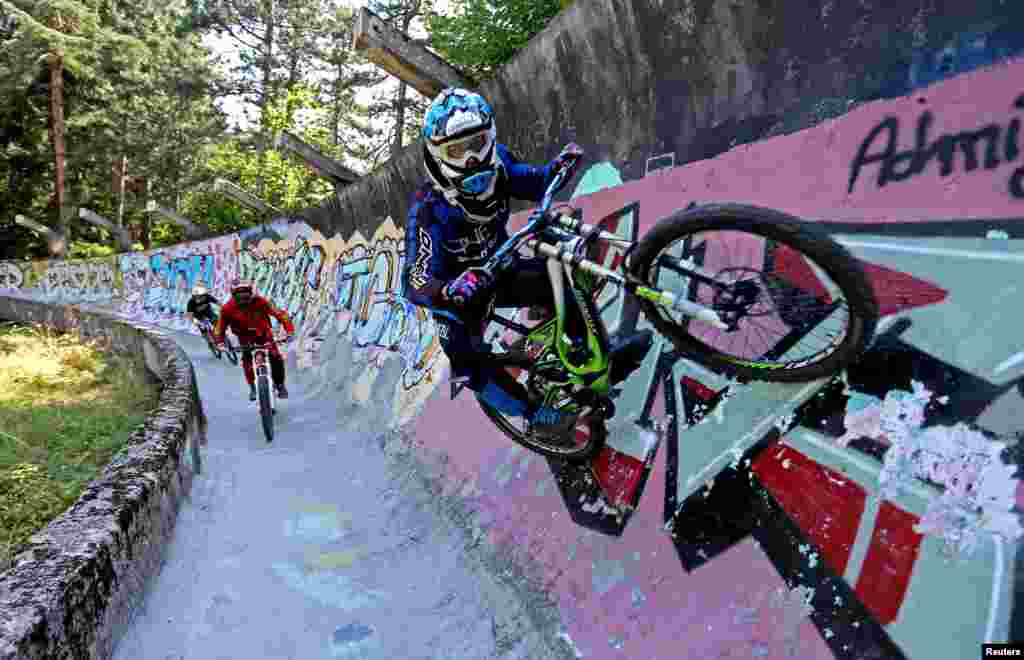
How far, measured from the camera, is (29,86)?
32750mm

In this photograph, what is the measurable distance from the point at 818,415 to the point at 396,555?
3673 mm

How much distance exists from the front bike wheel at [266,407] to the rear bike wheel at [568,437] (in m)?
4.77

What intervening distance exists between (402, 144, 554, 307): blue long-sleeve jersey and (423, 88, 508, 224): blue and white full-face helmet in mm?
102

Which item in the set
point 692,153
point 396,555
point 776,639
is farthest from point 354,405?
point 776,639

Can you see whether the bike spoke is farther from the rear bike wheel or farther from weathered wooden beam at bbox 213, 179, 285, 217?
weathered wooden beam at bbox 213, 179, 285, 217

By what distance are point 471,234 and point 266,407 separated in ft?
17.7

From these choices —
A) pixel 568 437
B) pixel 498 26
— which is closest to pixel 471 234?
pixel 568 437

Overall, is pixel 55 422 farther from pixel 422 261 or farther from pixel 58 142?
pixel 58 142

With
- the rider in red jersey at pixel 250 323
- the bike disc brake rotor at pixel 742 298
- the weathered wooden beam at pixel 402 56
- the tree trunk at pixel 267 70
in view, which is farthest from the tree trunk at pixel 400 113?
the bike disc brake rotor at pixel 742 298

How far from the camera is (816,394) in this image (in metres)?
2.67

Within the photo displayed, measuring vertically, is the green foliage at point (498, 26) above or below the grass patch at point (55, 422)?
above

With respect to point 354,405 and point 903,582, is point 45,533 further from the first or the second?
point 354,405

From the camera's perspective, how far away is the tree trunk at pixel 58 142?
3372cm

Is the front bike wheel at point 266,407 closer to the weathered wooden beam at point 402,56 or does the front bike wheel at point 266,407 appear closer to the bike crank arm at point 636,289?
the weathered wooden beam at point 402,56
